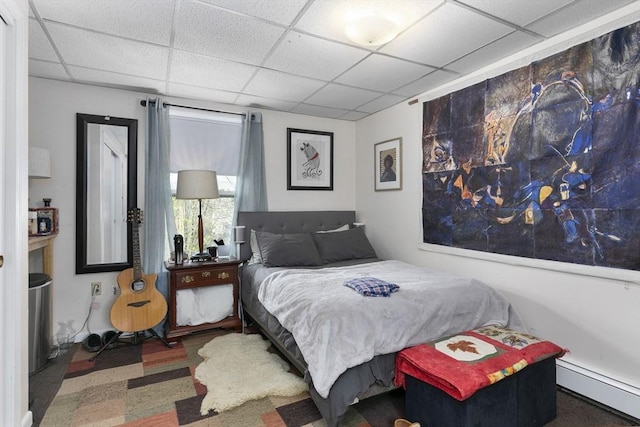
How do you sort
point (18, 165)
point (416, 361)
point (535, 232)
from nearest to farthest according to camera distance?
point (18, 165)
point (416, 361)
point (535, 232)

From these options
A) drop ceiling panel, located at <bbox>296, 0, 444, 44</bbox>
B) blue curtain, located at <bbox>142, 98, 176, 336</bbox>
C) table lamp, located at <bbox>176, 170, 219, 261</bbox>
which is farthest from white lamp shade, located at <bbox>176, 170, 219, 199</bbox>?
drop ceiling panel, located at <bbox>296, 0, 444, 44</bbox>

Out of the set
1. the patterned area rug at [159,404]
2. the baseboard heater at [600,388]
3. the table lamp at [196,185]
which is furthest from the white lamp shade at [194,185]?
the baseboard heater at [600,388]

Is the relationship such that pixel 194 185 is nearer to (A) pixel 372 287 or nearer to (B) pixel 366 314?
(A) pixel 372 287

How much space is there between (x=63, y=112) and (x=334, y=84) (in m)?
2.52

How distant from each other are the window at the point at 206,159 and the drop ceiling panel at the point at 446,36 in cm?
203

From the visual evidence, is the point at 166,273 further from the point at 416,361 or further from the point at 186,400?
the point at 416,361

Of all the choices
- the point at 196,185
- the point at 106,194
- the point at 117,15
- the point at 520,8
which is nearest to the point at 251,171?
the point at 196,185

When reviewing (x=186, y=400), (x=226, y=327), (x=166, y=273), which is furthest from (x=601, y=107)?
(x=166, y=273)

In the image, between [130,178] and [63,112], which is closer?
[63,112]

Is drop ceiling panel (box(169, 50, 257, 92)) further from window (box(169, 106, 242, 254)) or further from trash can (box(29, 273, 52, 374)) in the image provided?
trash can (box(29, 273, 52, 374))

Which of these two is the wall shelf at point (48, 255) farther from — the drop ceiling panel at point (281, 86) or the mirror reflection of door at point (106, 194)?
the drop ceiling panel at point (281, 86)

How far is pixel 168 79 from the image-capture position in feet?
9.80

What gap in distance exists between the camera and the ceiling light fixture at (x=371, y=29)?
6.42 feet

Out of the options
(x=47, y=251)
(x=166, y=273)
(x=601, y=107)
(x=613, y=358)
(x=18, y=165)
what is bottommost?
(x=613, y=358)
